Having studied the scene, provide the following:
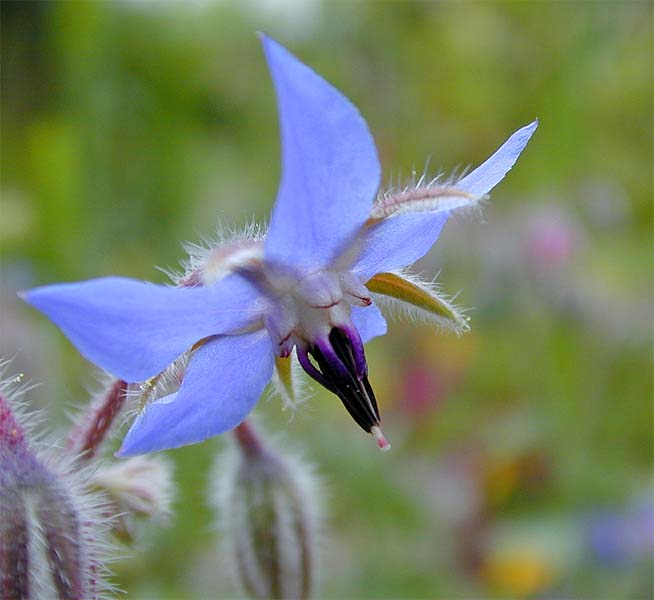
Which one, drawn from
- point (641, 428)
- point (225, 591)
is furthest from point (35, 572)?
point (641, 428)

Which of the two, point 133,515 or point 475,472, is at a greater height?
point 475,472

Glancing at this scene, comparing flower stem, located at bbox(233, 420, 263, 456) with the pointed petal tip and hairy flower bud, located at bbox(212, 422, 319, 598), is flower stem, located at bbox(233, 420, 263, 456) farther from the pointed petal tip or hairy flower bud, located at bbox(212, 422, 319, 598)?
the pointed petal tip

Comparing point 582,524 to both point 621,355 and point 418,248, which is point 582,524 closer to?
point 621,355

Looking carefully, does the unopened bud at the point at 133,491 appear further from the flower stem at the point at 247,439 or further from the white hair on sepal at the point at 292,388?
the white hair on sepal at the point at 292,388

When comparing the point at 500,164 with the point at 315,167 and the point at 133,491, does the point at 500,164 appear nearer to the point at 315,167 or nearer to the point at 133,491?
the point at 315,167

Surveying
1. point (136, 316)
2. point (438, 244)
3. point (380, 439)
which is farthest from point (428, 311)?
point (438, 244)
